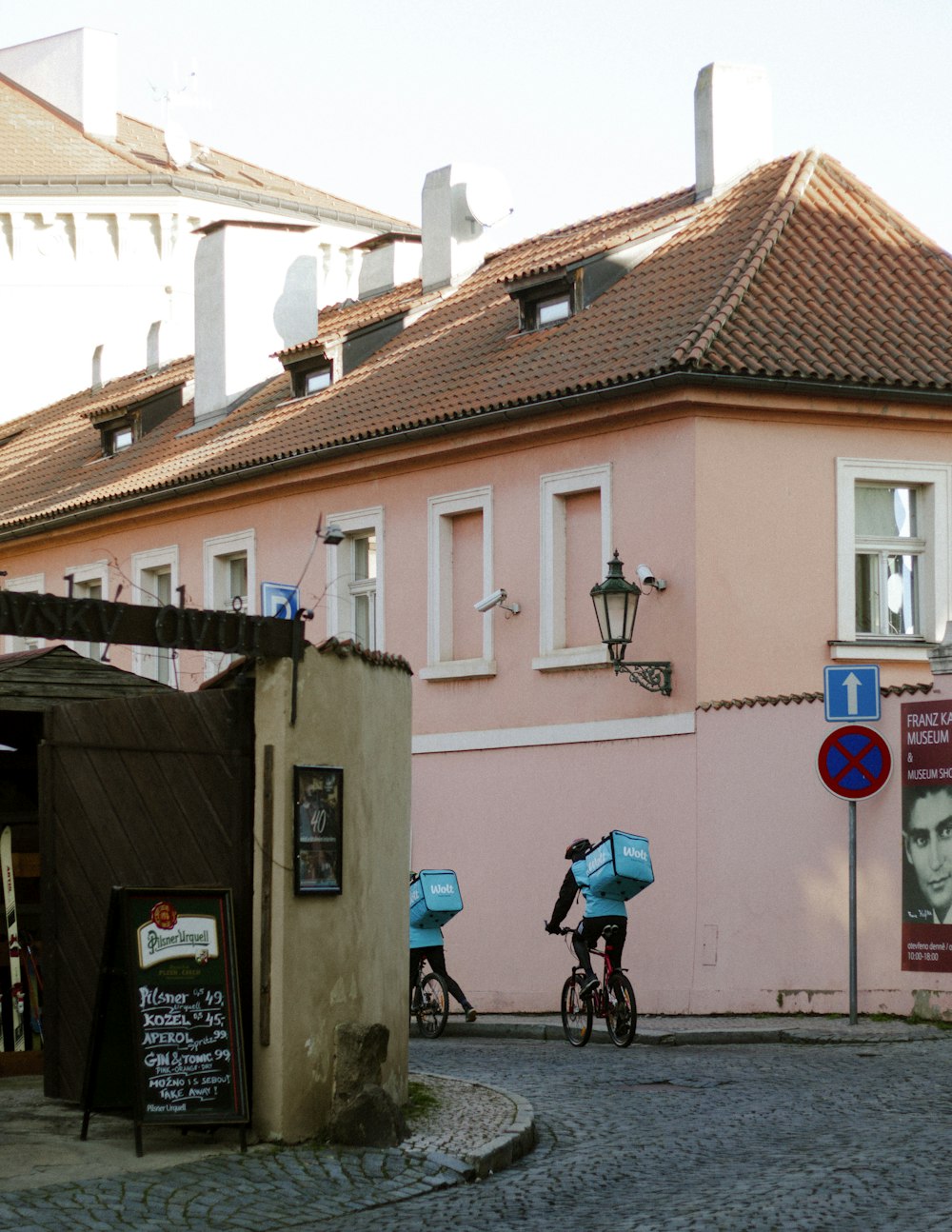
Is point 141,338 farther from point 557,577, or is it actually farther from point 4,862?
point 4,862

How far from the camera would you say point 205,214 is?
43.8m

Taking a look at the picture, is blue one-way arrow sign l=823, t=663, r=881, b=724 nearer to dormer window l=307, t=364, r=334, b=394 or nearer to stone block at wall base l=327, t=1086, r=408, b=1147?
stone block at wall base l=327, t=1086, r=408, b=1147

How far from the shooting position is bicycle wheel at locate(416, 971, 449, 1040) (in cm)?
1920

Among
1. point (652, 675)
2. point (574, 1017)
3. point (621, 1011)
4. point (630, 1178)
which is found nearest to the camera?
point (630, 1178)

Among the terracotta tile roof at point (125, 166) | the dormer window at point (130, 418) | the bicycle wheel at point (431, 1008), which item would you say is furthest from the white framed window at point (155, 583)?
the terracotta tile roof at point (125, 166)

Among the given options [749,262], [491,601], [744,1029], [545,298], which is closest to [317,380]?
[545,298]

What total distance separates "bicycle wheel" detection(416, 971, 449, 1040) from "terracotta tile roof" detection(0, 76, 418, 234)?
26550 mm

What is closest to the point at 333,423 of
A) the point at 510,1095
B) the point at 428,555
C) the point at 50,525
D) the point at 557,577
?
the point at 428,555

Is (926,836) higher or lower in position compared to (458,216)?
lower

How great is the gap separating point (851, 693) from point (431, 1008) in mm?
4674

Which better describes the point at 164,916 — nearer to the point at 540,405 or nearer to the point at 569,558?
the point at 540,405

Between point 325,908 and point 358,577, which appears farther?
point 358,577

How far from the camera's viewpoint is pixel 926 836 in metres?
18.3

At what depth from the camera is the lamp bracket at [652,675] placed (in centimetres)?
2148
